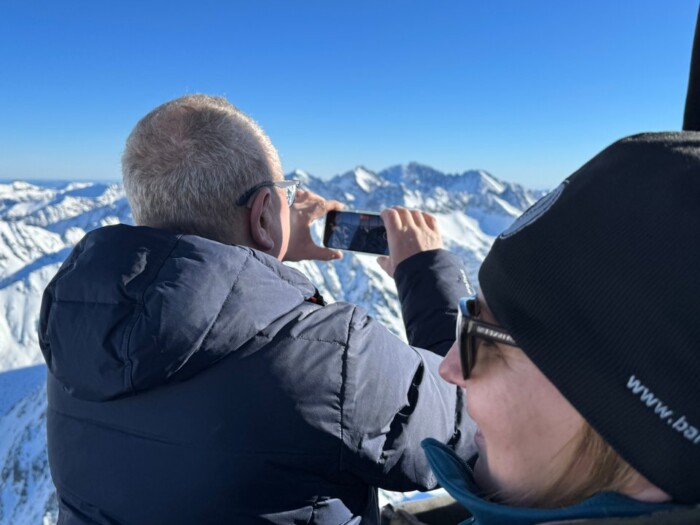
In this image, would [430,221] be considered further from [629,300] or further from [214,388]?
[629,300]

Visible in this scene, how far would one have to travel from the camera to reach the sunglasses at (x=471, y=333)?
151cm

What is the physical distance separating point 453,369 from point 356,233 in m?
1.75

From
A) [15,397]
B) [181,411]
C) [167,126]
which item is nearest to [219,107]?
[167,126]

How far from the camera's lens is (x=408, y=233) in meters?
3.15

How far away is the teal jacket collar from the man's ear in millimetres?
1273

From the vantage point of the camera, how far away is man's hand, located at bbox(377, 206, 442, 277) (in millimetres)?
3125

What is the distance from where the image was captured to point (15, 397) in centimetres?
18912

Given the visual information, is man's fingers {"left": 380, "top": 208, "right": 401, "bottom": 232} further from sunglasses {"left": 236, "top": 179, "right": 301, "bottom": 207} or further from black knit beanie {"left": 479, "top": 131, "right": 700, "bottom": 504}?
black knit beanie {"left": 479, "top": 131, "right": 700, "bottom": 504}

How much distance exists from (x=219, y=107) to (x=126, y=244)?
0.85 meters

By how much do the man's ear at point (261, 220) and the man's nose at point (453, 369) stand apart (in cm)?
116

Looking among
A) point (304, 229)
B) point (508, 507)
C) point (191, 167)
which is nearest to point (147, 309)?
point (191, 167)

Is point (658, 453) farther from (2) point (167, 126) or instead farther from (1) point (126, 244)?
(2) point (167, 126)

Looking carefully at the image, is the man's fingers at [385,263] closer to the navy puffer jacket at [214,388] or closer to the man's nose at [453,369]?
the navy puffer jacket at [214,388]

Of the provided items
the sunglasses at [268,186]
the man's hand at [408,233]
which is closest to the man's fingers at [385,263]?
the man's hand at [408,233]
